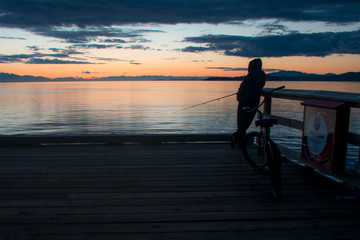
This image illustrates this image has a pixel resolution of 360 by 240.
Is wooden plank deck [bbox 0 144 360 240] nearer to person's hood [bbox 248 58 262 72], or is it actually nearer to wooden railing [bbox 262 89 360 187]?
wooden railing [bbox 262 89 360 187]

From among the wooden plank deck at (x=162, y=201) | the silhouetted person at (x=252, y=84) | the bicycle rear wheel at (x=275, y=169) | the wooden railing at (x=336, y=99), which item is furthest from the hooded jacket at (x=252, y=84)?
the bicycle rear wheel at (x=275, y=169)

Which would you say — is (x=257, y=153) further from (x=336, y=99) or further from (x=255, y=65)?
(x=255, y=65)

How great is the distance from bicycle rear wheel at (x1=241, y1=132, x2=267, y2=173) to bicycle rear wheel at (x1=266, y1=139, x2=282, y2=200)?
36cm

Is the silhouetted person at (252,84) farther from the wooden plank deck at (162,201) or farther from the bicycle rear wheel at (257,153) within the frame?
the wooden plank deck at (162,201)

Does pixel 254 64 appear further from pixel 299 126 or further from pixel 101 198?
pixel 101 198

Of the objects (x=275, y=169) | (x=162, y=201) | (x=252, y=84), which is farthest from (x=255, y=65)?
(x=162, y=201)

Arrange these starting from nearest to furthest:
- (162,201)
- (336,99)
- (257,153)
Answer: (162,201) → (336,99) → (257,153)

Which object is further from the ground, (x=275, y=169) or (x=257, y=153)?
(x=275, y=169)

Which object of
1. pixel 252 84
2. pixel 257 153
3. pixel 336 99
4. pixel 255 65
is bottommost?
pixel 257 153

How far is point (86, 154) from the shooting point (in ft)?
18.7

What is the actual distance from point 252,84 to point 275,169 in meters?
2.42

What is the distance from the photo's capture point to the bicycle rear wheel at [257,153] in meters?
4.53

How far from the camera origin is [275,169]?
347 cm

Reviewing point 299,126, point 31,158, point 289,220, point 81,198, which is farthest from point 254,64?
→ point 31,158
